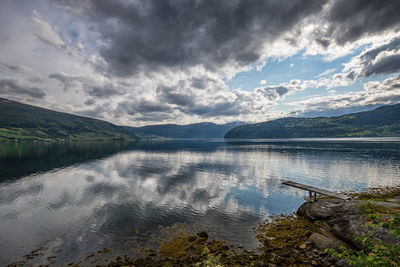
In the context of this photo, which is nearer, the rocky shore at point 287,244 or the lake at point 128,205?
the rocky shore at point 287,244

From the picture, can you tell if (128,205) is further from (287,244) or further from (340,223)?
(340,223)

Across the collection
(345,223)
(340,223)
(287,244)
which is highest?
(345,223)

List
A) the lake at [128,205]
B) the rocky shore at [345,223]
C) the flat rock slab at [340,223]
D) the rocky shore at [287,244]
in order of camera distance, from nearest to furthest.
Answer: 1. the rocky shore at [345,223]
2. the rocky shore at [287,244]
3. the flat rock slab at [340,223]
4. the lake at [128,205]

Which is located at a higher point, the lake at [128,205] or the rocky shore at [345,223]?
the rocky shore at [345,223]

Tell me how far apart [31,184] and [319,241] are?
206 feet

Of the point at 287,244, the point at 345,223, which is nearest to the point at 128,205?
the point at 287,244

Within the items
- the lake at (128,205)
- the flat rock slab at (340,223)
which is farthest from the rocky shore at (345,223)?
the lake at (128,205)

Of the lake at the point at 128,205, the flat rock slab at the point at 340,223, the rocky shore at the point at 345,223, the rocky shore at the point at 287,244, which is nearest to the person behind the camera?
the rocky shore at the point at 345,223

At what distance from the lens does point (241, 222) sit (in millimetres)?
26578

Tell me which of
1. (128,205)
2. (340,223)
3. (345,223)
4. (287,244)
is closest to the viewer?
(287,244)

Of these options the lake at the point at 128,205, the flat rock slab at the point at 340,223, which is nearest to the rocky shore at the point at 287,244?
the flat rock slab at the point at 340,223

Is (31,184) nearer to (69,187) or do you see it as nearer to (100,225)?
(69,187)

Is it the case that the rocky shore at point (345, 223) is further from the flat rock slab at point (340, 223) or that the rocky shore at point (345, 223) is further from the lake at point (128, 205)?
the lake at point (128, 205)

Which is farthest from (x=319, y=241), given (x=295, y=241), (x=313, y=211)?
(x=313, y=211)
